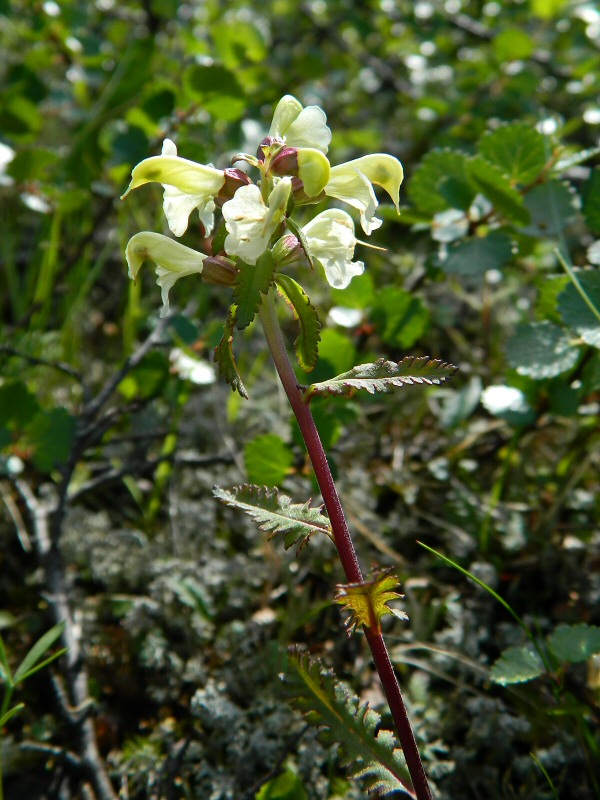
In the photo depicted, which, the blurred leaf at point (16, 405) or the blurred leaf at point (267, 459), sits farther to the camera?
the blurred leaf at point (16, 405)

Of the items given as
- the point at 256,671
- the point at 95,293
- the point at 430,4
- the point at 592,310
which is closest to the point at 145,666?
the point at 256,671

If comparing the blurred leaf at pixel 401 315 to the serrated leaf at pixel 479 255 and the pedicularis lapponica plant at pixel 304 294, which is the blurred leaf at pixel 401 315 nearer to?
the serrated leaf at pixel 479 255

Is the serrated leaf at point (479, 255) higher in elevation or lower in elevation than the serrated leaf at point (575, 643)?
higher

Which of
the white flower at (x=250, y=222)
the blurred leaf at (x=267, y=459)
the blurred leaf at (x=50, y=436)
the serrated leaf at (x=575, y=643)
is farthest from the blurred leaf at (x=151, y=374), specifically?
the serrated leaf at (x=575, y=643)

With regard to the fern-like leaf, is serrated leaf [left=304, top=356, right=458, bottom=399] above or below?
above

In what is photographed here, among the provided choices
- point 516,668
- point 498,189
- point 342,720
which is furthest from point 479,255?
point 342,720

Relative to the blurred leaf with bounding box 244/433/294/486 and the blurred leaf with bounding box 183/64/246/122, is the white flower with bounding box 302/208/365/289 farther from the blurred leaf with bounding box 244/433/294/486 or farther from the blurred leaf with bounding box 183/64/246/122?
the blurred leaf with bounding box 183/64/246/122

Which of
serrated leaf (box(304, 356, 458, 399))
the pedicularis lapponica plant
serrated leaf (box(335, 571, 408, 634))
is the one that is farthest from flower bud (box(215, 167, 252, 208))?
serrated leaf (box(335, 571, 408, 634))
